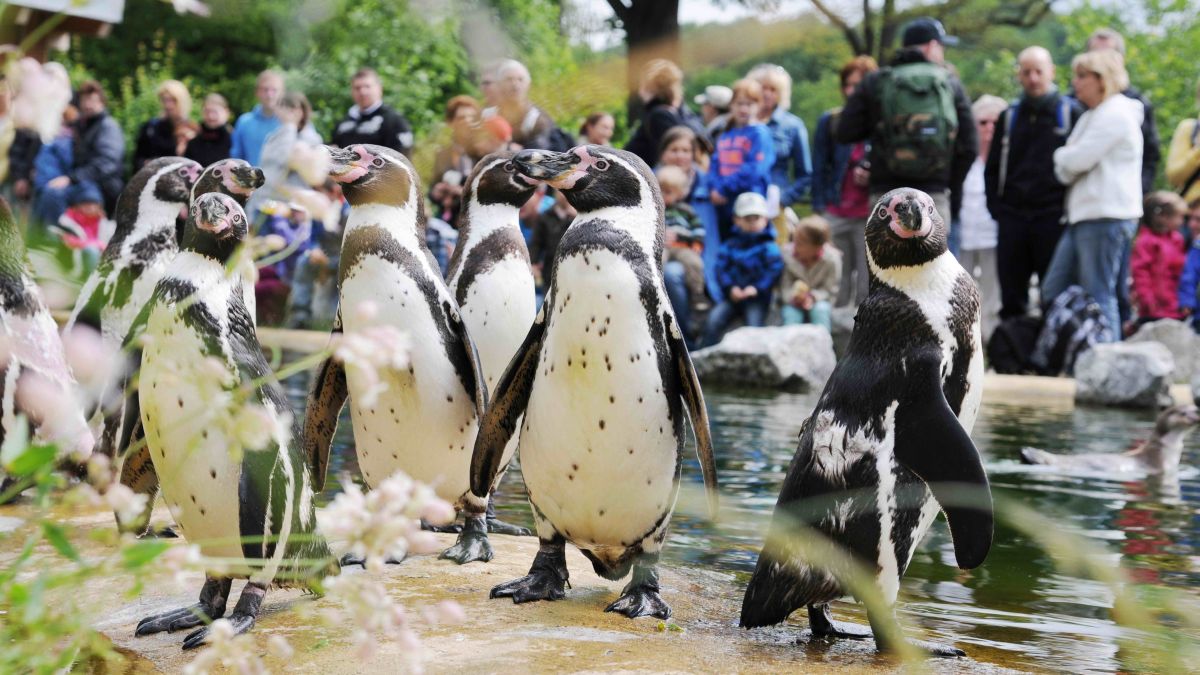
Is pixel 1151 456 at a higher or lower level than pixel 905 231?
lower

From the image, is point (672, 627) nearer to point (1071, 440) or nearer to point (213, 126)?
point (1071, 440)

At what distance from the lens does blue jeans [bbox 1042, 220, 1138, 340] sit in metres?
9.52

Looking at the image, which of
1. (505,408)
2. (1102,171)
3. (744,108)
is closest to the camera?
(505,408)

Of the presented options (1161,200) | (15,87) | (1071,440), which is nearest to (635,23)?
(1161,200)

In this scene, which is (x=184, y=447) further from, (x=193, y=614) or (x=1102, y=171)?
(x=1102, y=171)

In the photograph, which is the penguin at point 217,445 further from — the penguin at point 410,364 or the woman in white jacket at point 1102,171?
the woman in white jacket at point 1102,171

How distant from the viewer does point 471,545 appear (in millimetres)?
3895

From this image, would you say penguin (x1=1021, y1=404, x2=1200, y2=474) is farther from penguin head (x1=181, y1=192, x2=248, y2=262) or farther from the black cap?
penguin head (x1=181, y1=192, x2=248, y2=262)

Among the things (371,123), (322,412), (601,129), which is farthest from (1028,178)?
(322,412)

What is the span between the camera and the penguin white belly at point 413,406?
12.7ft

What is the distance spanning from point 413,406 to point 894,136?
560 cm

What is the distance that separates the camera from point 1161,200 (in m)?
11.2

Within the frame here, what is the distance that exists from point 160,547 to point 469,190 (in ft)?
10.8

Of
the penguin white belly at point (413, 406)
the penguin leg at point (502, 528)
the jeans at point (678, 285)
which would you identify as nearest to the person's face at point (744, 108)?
the jeans at point (678, 285)
